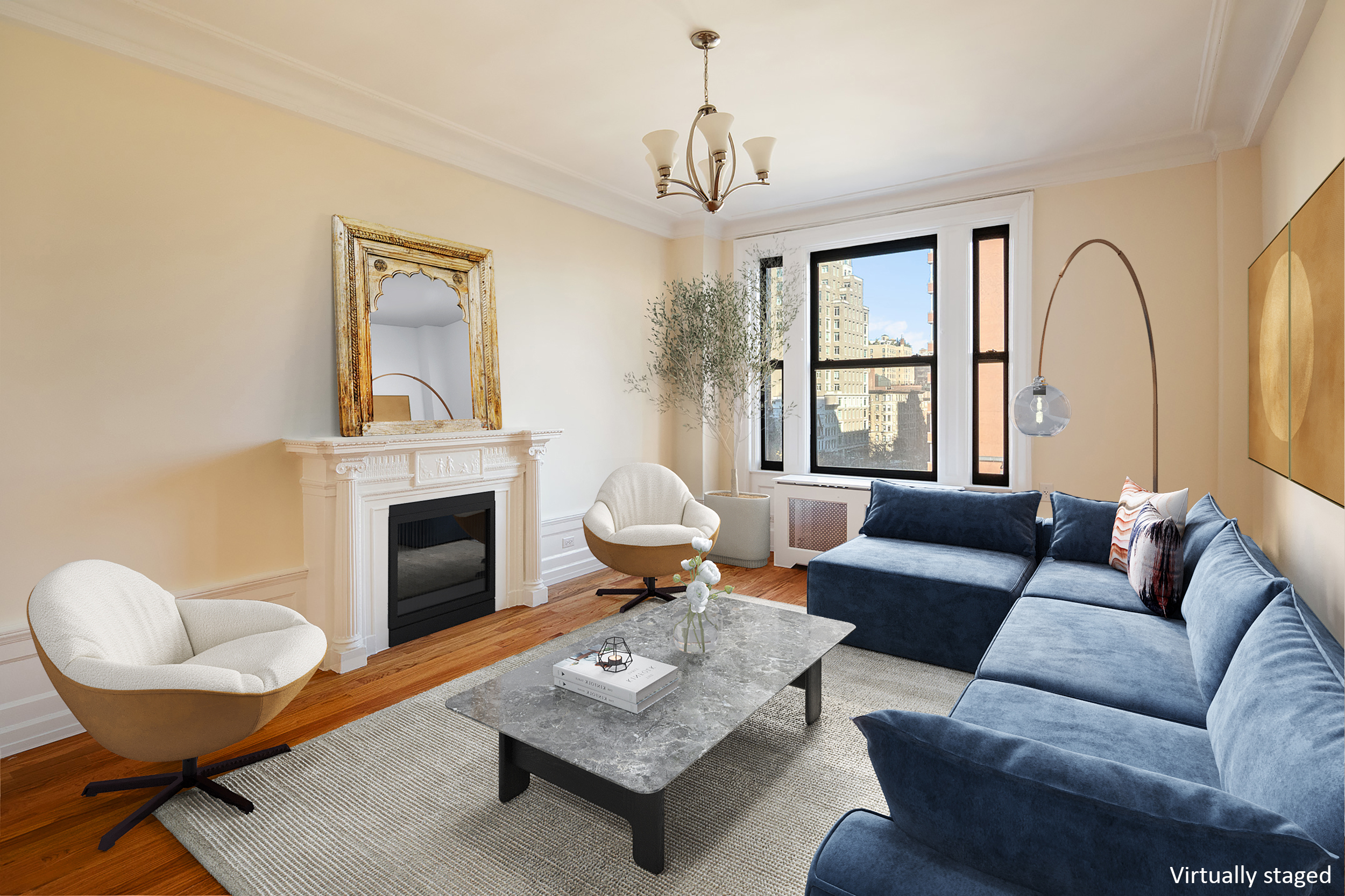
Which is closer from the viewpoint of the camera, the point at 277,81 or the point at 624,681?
the point at 624,681

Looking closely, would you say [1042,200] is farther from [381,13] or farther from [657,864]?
[657,864]

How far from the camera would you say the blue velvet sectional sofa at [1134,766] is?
831 millimetres

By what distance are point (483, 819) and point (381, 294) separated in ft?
8.99

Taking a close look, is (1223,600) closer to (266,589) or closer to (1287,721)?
(1287,721)

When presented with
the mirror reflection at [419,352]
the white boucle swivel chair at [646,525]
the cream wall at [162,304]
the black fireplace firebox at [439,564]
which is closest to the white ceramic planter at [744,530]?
the white boucle swivel chair at [646,525]

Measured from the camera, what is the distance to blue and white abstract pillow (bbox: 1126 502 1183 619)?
2541 millimetres

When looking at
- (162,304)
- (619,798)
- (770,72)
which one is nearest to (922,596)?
(619,798)

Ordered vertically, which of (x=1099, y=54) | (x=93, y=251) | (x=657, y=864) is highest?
(x=1099, y=54)

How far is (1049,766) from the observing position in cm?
91

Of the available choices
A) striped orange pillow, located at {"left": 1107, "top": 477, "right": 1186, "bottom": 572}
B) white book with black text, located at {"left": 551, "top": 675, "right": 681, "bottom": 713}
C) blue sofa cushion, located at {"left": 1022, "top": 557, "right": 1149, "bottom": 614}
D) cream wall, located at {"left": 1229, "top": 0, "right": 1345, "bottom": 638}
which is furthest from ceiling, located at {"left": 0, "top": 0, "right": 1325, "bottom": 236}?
white book with black text, located at {"left": 551, "top": 675, "right": 681, "bottom": 713}

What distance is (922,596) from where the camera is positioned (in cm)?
319

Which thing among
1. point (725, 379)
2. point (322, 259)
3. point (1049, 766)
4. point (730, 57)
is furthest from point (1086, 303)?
point (322, 259)

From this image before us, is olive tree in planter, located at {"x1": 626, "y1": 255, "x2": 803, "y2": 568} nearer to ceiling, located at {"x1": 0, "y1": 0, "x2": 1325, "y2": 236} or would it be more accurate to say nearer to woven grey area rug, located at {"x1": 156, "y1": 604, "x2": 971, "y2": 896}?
ceiling, located at {"x1": 0, "y1": 0, "x2": 1325, "y2": 236}

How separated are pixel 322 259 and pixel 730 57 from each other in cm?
227
